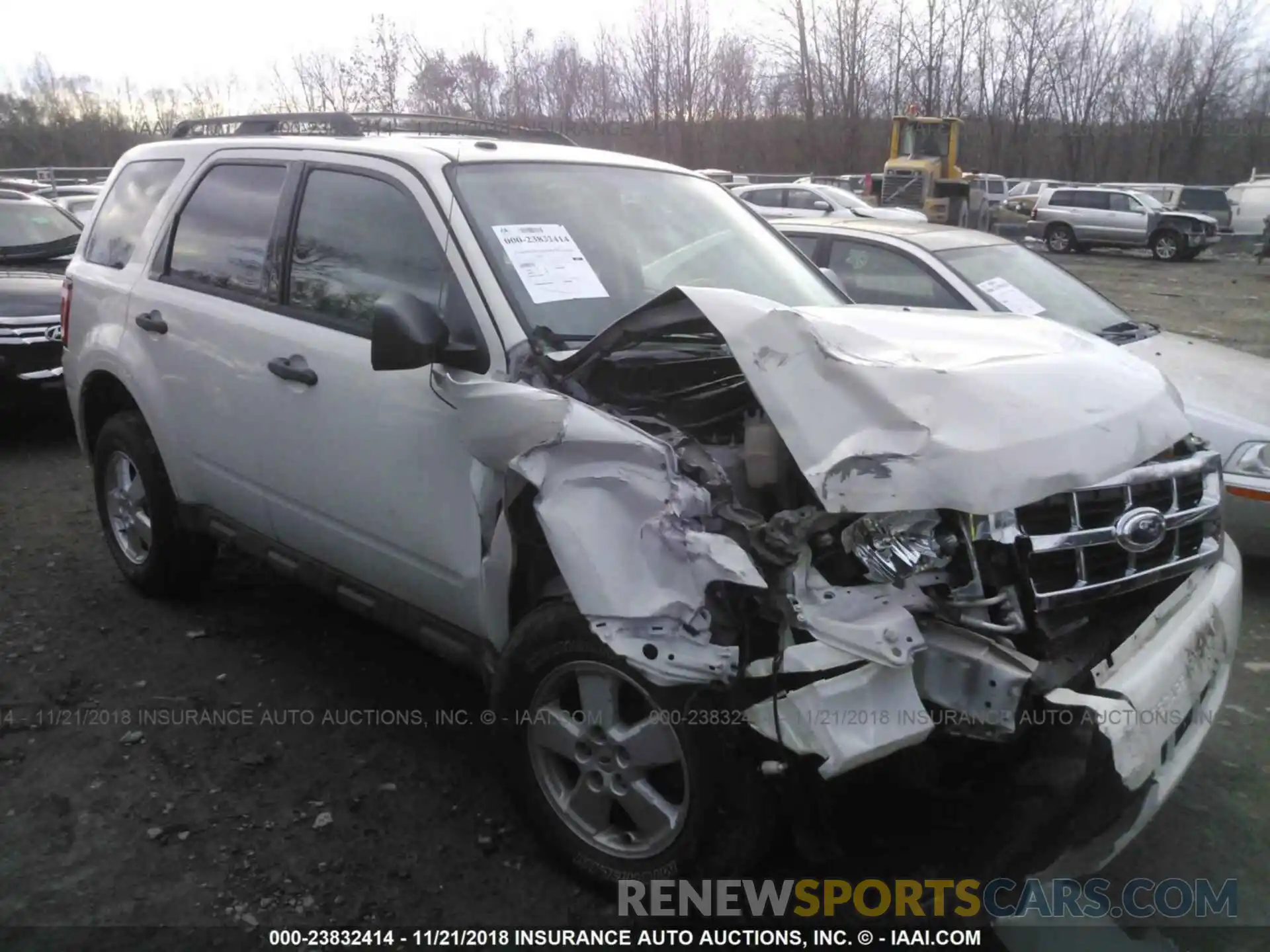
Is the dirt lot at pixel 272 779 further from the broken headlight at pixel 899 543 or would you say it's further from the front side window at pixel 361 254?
the front side window at pixel 361 254

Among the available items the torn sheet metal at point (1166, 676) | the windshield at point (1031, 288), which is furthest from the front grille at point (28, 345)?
the torn sheet metal at point (1166, 676)

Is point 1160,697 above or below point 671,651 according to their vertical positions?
below

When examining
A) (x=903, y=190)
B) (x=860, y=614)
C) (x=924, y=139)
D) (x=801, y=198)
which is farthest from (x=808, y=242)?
(x=924, y=139)

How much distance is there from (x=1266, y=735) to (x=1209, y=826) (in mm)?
749

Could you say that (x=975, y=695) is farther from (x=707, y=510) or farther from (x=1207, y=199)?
(x=1207, y=199)

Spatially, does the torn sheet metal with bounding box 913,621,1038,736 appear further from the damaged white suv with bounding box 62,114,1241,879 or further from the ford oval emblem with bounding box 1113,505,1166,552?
the ford oval emblem with bounding box 1113,505,1166,552

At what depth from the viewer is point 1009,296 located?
18.3ft

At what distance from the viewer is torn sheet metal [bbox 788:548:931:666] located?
6.83 feet

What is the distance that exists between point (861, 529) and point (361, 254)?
197cm

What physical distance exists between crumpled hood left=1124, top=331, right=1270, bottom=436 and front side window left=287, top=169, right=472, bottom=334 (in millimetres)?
3013

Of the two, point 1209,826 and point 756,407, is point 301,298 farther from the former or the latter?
point 1209,826

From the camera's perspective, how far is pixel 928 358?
2.46 m

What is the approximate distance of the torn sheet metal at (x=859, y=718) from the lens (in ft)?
6.84

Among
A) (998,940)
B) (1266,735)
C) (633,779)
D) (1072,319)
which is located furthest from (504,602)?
(1072,319)
